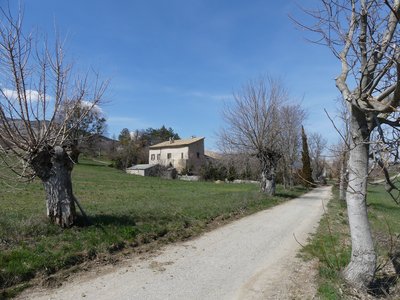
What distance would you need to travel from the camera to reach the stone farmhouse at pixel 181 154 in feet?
230

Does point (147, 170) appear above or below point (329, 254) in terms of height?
above

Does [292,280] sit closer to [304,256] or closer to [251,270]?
[251,270]

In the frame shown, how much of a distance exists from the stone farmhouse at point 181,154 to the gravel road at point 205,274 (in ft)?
186

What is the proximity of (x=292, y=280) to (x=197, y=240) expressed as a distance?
3.55 meters

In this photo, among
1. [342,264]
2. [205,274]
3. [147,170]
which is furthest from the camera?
[147,170]

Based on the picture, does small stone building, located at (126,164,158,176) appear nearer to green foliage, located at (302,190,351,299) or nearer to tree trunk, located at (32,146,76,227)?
green foliage, located at (302,190,351,299)

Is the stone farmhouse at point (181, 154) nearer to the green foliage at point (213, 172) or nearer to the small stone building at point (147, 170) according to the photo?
the small stone building at point (147, 170)

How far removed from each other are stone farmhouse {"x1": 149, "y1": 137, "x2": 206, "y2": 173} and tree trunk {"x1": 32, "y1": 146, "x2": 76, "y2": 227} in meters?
57.2

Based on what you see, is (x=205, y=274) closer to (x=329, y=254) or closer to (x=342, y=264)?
(x=342, y=264)

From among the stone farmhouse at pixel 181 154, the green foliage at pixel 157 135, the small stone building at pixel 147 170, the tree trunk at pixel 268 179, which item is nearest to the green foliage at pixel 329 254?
the tree trunk at pixel 268 179

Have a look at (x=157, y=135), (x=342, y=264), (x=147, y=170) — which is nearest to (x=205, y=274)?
(x=342, y=264)

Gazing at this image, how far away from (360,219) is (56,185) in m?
6.84

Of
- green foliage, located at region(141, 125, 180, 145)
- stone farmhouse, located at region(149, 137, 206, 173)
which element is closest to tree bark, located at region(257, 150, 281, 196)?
stone farmhouse, located at region(149, 137, 206, 173)

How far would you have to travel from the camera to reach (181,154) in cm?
7238
